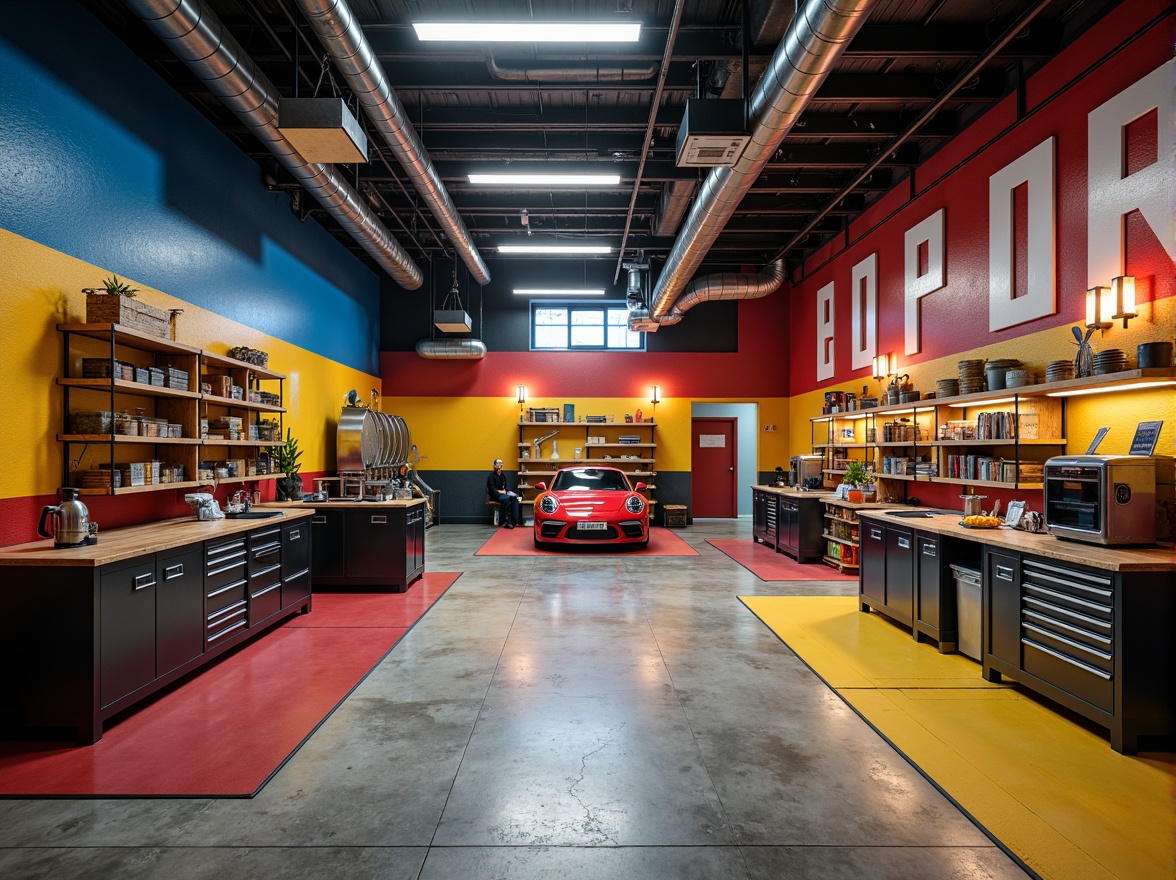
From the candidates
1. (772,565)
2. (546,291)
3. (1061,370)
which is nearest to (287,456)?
(546,291)

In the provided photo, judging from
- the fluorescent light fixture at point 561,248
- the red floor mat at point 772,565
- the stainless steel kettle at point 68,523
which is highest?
the fluorescent light fixture at point 561,248

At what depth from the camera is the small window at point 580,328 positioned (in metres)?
12.1

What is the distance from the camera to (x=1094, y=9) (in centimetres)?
444

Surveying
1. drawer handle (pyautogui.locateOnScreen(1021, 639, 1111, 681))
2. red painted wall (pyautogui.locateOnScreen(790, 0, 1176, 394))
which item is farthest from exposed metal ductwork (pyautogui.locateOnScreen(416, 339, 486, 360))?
drawer handle (pyautogui.locateOnScreen(1021, 639, 1111, 681))

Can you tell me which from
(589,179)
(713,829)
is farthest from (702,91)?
(713,829)

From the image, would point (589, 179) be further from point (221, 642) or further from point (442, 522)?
point (442, 522)

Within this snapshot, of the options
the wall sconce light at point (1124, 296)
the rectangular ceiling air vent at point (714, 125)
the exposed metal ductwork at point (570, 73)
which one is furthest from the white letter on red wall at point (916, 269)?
the exposed metal ductwork at point (570, 73)

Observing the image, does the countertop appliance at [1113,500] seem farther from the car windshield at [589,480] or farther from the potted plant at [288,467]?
the potted plant at [288,467]

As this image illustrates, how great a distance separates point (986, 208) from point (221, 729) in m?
7.30

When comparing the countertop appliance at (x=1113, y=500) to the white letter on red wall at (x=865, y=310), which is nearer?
the countertop appliance at (x=1113, y=500)

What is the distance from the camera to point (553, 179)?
20.5 feet

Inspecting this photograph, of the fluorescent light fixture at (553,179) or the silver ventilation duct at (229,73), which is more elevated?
the fluorescent light fixture at (553,179)

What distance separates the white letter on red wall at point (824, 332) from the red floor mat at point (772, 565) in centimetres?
317

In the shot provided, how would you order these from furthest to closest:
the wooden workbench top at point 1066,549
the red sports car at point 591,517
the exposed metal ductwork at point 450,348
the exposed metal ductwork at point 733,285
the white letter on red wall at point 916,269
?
1. the exposed metal ductwork at point 450,348
2. the exposed metal ductwork at point 733,285
3. the red sports car at point 591,517
4. the white letter on red wall at point 916,269
5. the wooden workbench top at point 1066,549
